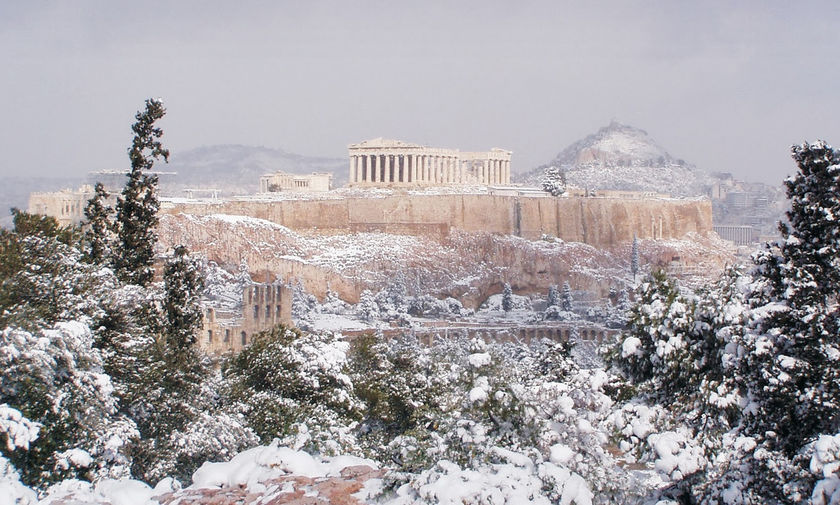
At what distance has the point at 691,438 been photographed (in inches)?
460

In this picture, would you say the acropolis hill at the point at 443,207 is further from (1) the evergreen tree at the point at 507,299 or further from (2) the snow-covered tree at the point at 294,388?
(2) the snow-covered tree at the point at 294,388

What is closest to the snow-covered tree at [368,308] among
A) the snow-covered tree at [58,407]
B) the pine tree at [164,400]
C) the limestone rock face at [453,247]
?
the limestone rock face at [453,247]

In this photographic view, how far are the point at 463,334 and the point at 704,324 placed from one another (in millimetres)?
44571

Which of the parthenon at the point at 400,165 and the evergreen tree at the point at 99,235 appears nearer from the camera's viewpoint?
the evergreen tree at the point at 99,235

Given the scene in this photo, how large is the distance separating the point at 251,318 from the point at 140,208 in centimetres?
1643

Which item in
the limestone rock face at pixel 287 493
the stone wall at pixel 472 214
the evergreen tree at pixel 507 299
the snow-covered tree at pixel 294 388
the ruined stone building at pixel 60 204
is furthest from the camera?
the stone wall at pixel 472 214

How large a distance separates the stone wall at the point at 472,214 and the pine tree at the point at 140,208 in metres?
48.8

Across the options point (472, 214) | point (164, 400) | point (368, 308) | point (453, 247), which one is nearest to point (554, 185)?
point (472, 214)

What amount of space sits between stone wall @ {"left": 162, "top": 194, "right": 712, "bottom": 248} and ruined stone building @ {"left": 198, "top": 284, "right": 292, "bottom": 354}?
33735mm

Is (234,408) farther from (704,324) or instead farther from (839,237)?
(839,237)

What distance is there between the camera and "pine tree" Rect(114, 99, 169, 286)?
73.6 feet

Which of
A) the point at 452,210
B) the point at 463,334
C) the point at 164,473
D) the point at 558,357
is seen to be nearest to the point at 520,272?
the point at 452,210

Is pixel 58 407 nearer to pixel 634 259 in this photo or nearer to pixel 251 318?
pixel 251 318

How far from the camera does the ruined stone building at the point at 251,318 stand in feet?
126
